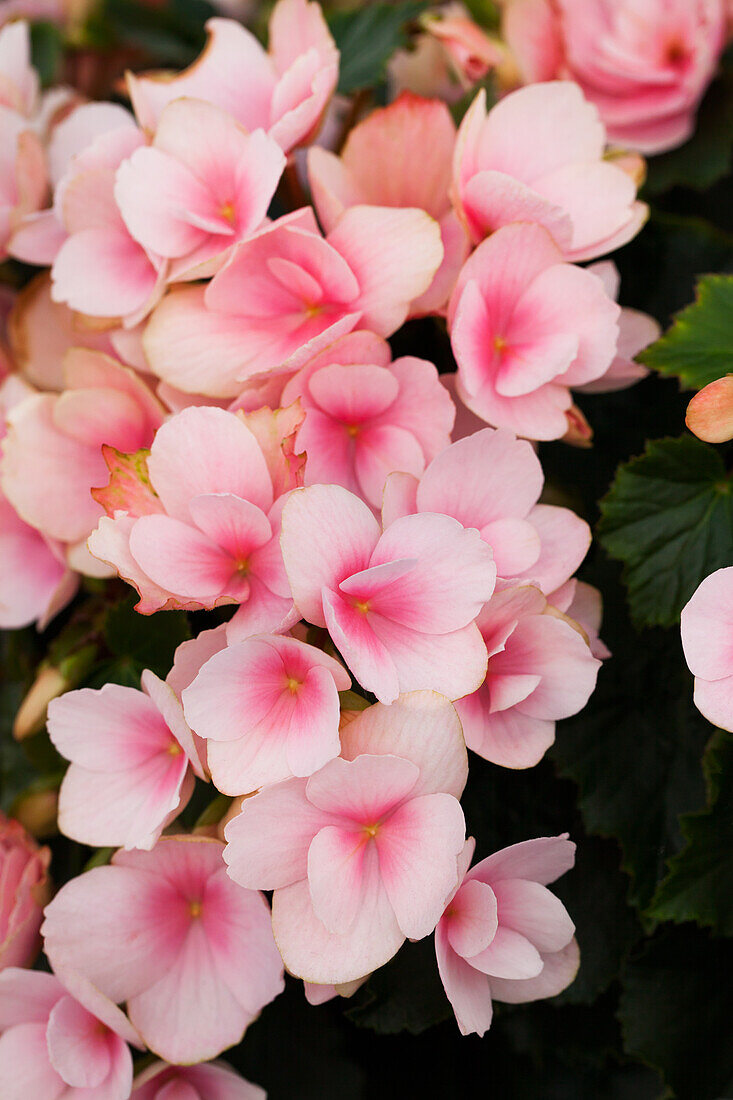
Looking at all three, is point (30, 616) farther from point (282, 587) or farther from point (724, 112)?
point (724, 112)

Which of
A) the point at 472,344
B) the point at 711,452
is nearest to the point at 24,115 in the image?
the point at 472,344

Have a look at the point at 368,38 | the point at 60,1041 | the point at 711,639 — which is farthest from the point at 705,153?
the point at 60,1041

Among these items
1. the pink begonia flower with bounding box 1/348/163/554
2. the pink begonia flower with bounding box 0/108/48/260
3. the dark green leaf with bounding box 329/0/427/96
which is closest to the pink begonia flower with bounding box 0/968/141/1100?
the pink begonia flower with bounding box 1/348/163/554

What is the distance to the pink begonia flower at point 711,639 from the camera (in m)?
0.38

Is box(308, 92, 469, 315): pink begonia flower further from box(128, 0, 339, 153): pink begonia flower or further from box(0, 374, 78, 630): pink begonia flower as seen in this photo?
box(0, 374, 78, 630): pink begonia flower

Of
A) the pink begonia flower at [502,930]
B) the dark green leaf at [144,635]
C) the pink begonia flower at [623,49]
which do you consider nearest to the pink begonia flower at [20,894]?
the dark green leaf at [144,635]

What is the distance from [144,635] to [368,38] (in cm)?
47

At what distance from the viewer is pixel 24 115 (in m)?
0.65

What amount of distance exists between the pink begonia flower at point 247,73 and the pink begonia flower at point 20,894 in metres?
0.41

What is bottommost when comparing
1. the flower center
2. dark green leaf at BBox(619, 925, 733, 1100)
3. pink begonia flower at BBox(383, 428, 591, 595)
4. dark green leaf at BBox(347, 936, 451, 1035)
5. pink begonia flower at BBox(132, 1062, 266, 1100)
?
dark green leaf at BBox(619, 925, 733, 1100)

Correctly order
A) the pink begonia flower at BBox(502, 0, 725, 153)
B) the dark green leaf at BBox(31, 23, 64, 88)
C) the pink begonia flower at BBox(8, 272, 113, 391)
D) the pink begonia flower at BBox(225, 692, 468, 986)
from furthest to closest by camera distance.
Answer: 1. the dark green leaf at BBox(31, 23, 64, 88)
2. the pink begonia flower at BBox(502, 0, 725, 153)
3. the pink begonia flower at BBox(8, 272, 113, 391)
4. the pink begonia flower at BBox(225, 692, 468, 986)

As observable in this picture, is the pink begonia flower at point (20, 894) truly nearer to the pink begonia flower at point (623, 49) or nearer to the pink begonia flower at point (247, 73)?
the pink begonia flower at point (247, 73)

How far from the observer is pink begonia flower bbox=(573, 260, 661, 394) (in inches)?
20.6

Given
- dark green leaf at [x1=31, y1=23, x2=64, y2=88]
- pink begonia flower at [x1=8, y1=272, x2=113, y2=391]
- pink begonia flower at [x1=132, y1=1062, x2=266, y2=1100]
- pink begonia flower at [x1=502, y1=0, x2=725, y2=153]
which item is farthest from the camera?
dark green leaf at [x1=31, y1=23, x2=64, y2=88]
